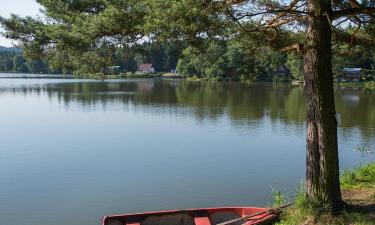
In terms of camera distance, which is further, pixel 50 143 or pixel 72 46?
pixel 50 143

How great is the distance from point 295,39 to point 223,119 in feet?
68.7

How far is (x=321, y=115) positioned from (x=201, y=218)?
2.92 metres

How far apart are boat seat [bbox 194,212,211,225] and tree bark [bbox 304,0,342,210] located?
1982 mm

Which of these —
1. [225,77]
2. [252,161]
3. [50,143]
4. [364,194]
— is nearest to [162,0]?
[364,194]

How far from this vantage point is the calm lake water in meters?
12.5

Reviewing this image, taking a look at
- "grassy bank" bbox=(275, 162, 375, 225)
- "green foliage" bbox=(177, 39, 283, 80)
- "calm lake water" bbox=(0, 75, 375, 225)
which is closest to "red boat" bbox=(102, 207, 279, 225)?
"grassy bank" bbox=(275, 162, 375, 225)

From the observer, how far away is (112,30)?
7695 millimetres

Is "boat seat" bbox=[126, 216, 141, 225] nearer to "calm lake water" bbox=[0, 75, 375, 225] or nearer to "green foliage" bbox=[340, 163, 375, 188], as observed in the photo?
"calm lake water" bbox=[0, 75, 375, 225]

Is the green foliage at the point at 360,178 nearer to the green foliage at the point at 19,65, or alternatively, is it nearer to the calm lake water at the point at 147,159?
the calm lake water at the point at 147,159

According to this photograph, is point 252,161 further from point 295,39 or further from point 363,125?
point 363,125

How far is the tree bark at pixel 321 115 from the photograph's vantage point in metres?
6.44

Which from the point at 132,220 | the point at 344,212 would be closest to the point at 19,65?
the point at 132,220

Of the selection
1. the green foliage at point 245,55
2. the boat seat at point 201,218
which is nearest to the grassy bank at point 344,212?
the boat seat at point 201,218

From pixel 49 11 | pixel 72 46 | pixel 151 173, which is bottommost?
pixel 151 173
